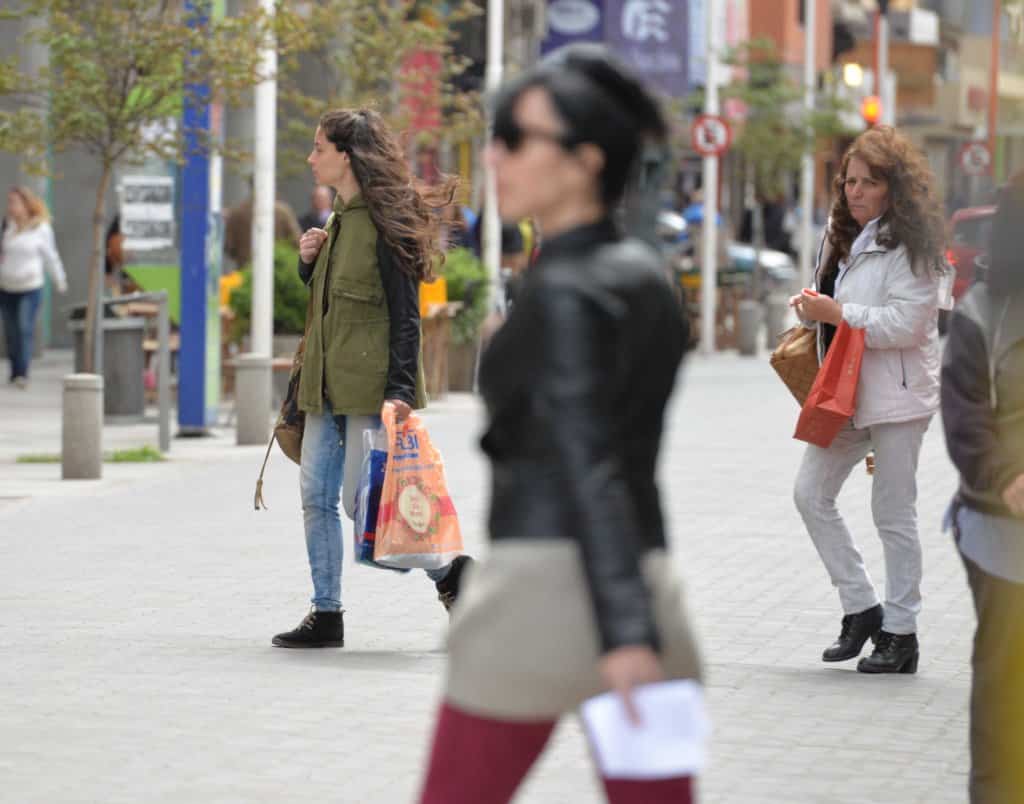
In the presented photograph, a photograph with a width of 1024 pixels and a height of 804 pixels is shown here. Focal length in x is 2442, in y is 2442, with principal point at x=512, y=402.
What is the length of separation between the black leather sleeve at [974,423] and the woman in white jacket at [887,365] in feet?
8.95

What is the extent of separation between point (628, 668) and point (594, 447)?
0.33 m

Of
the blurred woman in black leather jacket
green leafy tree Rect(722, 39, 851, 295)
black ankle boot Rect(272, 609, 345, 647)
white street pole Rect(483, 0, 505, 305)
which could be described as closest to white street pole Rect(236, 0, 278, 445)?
white street pole Rect(483, 0, 505, 305)

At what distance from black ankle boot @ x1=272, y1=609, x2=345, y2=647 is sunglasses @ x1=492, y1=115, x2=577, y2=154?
493cm

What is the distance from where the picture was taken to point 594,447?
3.54 metres

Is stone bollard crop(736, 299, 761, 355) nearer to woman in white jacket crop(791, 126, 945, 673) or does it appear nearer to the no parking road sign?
the no parking road sign

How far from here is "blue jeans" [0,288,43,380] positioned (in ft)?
72.0

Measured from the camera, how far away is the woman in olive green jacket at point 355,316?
27.0 feet

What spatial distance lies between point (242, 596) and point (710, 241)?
A: 819 inches

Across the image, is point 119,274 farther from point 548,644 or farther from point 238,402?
point 548,644

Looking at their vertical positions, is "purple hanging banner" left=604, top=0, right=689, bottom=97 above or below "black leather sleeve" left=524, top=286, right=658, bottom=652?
above

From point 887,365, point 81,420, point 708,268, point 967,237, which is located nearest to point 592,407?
point 887,365

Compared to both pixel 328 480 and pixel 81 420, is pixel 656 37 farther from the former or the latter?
pixel 328 480

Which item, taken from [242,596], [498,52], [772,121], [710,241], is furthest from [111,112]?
[772,121]

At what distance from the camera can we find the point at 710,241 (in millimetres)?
30062
